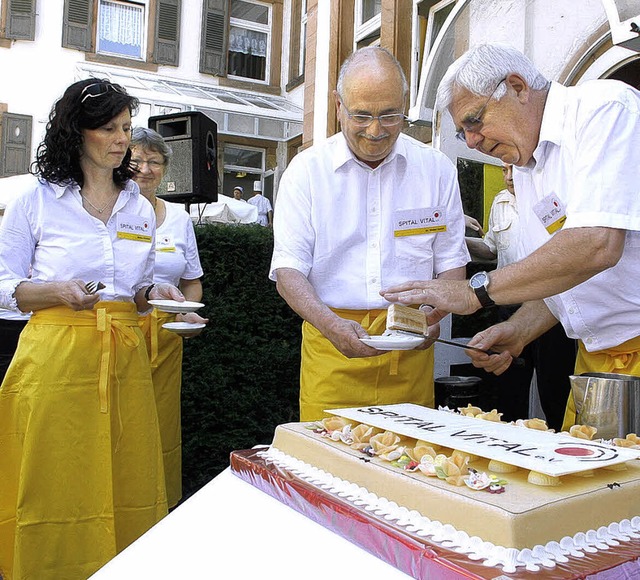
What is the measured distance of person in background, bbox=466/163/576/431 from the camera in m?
2.95

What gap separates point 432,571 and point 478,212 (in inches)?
151

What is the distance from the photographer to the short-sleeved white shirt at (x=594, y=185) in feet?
4.28

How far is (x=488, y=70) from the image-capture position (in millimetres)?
1410

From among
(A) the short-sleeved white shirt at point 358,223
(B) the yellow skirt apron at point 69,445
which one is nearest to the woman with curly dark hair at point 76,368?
(B) the yellow skirt apron at point 69,445

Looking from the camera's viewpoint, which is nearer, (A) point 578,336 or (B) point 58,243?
(A) point 578,336

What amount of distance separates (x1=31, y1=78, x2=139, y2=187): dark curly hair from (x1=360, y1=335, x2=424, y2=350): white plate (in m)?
1.15

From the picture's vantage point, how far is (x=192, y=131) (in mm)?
5270

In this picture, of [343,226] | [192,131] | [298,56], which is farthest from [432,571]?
[298,56]

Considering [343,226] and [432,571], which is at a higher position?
[343,226]

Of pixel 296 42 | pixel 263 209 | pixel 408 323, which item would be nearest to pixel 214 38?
pixel 296 42

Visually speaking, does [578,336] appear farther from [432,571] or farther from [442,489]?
[432,571]

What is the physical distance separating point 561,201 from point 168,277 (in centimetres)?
190

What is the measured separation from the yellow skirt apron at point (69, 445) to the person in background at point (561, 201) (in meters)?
0.99

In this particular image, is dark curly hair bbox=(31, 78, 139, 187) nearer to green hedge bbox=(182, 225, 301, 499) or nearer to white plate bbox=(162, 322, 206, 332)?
white plate bbox=(162, 322, 206, 332)
